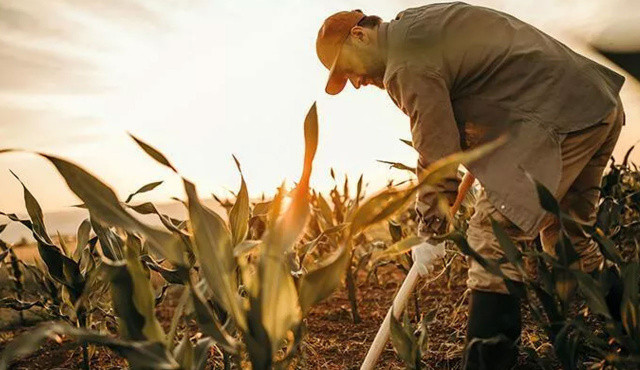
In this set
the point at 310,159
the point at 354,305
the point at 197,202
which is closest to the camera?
the point at 310,159

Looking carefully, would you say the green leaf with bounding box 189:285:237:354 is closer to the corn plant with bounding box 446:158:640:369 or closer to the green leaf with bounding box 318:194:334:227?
the corn plant with bounding box 446:158:640:369

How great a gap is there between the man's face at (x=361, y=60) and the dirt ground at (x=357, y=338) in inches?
27.8

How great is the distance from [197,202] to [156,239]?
0.24ft

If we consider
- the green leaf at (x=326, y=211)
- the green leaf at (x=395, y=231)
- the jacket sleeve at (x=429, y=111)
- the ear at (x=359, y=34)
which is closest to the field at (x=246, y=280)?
the jacket sleeve at (x=429, y=111)

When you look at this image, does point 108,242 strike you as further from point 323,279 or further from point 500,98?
point 500,98

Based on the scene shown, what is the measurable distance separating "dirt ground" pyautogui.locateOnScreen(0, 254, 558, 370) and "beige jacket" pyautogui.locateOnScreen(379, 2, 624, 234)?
404 millimetres

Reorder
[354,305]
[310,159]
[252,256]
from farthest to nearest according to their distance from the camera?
[354,305]
[252,256]
[310,159]

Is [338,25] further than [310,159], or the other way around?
[338,25]

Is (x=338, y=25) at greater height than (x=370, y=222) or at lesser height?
greater

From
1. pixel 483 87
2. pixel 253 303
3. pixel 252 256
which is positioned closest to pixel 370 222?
pixel 253 303

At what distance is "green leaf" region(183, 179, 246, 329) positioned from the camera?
77 cm

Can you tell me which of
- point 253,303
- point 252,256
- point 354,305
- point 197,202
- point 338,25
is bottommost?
point 354,305

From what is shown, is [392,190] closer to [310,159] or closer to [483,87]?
[310,159]

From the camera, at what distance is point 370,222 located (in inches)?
29.3
